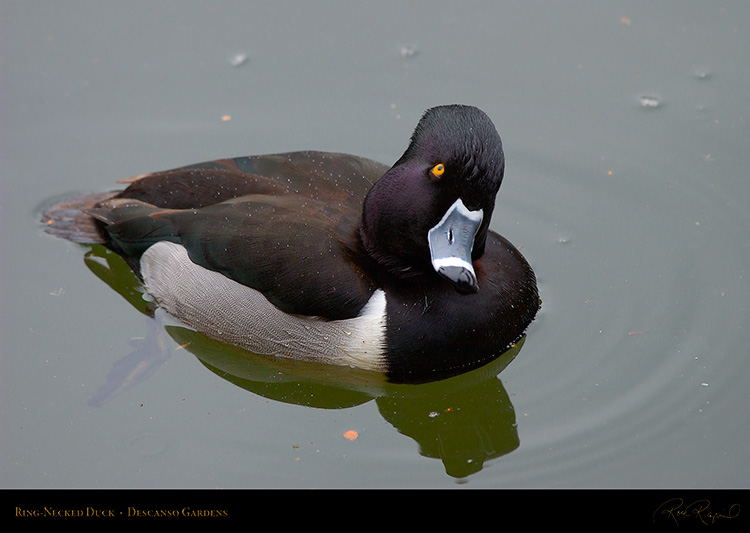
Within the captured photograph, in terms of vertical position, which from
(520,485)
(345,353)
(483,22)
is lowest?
(520,485)

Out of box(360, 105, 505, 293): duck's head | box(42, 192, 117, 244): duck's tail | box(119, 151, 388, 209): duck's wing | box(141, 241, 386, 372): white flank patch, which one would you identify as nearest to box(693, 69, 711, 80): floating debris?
box(119, 151, 388, 209): duck's wing

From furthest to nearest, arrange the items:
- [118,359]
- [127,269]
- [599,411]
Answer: [127,269], [118,359], [599,411]

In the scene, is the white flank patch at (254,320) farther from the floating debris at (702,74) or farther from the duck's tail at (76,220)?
the floating debris at (702,74)

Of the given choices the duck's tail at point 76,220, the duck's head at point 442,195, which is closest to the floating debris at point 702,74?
the duck's head at point 442,195

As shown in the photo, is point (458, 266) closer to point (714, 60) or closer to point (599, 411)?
point (599, 411)

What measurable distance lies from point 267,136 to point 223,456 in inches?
106

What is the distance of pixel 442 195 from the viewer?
5.09 meters

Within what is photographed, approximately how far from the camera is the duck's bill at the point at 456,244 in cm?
514

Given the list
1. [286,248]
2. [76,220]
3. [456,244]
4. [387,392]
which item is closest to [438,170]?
[456,244]

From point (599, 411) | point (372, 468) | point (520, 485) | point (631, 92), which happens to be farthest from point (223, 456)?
point (631, 92)

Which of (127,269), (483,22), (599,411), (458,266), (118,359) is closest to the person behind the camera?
(458,266)

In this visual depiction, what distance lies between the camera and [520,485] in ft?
17.1

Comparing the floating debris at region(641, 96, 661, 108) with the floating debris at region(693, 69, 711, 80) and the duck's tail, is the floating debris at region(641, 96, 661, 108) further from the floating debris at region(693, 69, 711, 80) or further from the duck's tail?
the duck's tail

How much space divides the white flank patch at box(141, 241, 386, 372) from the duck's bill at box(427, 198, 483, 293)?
446 mm
